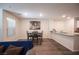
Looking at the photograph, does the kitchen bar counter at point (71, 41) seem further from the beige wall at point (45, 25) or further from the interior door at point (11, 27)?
the interior door at point (11, 27)

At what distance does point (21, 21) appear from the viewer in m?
3.39

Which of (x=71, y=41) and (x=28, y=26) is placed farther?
(x=71, y=41)

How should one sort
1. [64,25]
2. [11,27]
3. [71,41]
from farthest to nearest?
1. [71,41]
2. [11,27]
3. [64,25]

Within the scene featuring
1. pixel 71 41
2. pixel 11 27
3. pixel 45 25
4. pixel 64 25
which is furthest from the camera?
pixel 71 41

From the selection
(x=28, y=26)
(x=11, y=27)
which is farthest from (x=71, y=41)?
(x=11, y=27)

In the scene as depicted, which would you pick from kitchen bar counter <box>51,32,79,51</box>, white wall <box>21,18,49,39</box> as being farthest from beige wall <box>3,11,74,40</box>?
kitchen bar counter <box>51,32,79,51</box>

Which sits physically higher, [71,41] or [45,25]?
[45,25]

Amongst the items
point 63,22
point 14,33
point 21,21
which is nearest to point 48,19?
point 63,22

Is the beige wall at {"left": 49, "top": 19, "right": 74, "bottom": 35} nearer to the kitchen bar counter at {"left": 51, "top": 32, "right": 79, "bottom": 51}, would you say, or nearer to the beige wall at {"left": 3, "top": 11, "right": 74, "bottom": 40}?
the beige wall at {"left": 3, "top": 11, "right": 74, "bottom": 40}

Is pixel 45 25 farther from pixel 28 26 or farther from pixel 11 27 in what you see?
pixel 11 27

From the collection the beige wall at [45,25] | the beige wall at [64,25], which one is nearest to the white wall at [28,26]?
the beige wall at [45,25]

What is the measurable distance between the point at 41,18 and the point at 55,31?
0.66m

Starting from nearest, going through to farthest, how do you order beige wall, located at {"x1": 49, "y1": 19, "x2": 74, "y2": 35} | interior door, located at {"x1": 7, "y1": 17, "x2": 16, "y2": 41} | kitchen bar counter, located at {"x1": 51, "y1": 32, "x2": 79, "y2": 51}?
beige wall, located at {"x1": 49, "y1": 19, "x2": 74, "y2": 35} → interior door, located at {"x1": 7, "y1": 17, "x2": 16, "y2": 41} → kitchen bar counter, located at {"x1": 51, "y1": 32, "x2": 79, "y2": 51}
